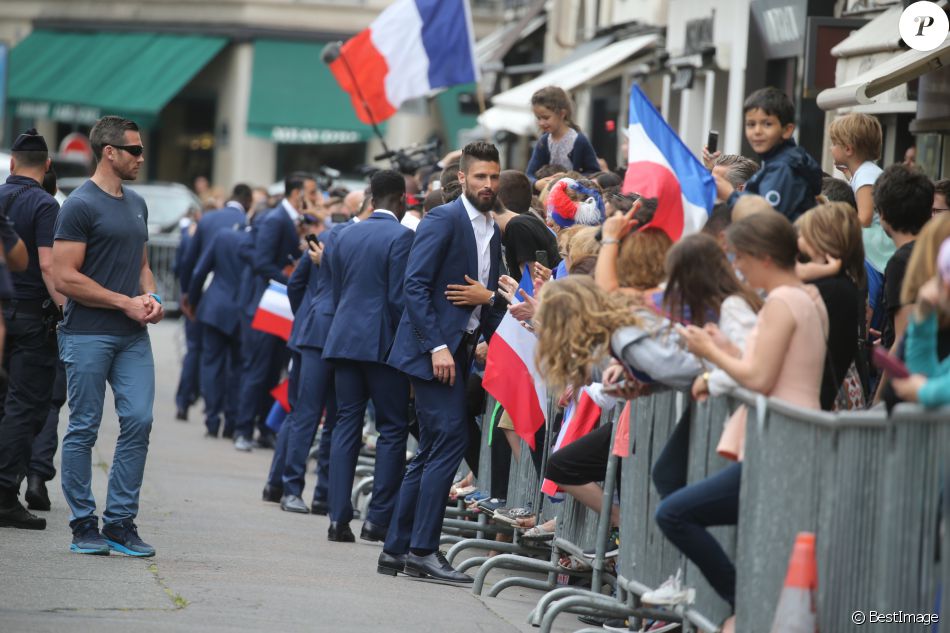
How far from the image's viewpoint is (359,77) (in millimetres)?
16672

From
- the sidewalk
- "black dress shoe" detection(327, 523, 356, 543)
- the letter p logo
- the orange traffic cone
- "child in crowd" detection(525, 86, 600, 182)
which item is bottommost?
the sidewalk

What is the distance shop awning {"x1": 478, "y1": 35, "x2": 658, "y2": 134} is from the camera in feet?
67.9

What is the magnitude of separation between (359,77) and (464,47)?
3.40ft

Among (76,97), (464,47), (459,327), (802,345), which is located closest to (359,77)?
(464,47)

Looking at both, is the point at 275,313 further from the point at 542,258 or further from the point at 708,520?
the point at 708,520

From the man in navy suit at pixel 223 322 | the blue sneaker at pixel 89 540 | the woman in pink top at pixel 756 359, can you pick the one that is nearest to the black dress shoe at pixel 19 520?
the blue sneaker at pixel 89 540

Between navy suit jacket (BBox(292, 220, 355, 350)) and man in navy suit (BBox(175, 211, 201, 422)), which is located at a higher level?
navy suit jacket (BBox(292, 220, 355, 350))

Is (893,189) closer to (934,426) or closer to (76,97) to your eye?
(934,426)

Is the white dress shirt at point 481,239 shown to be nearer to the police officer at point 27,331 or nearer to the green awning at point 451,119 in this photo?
the police officer at point 27,331

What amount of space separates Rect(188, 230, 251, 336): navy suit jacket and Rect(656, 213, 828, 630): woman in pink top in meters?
10.8

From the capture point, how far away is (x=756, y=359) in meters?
6.09

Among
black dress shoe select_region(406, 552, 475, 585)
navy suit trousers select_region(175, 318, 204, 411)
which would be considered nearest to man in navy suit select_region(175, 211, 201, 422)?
navy suit trousers select_region(175, 318, 204, 411)

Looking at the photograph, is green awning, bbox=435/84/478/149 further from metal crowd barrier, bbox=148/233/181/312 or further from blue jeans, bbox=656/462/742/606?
blue jeans, bbox=656/462/742/606

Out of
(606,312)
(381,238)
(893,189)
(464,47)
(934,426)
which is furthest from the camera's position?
(464,47)
